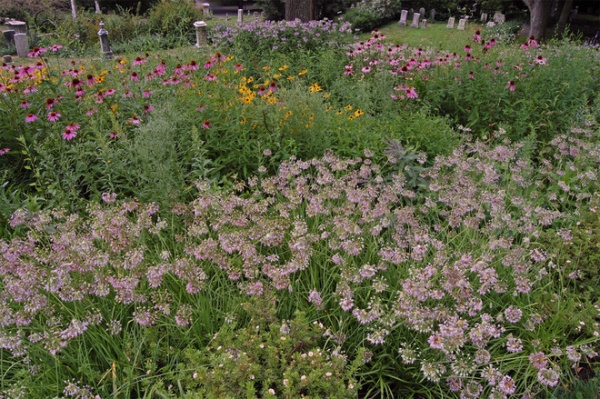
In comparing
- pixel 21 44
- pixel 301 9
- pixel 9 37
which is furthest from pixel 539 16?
pixel 9 37

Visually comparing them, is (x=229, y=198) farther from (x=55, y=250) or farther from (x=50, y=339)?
(x=50, y=339)

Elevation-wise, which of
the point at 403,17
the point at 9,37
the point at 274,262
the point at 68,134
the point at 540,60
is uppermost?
the point at 540,60

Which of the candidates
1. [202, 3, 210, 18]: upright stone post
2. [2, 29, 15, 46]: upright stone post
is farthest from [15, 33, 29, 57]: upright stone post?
[202, 3, 210, 18]: upright stone post

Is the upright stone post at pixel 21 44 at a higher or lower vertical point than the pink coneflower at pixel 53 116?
lower

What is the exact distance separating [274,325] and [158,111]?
2322mm

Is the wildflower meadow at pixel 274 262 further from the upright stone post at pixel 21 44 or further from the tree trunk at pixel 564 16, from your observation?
the tree trunk at pixel 564 16

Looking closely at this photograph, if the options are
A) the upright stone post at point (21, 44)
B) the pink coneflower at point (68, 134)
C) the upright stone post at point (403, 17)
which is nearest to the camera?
the pink coneflower at point (68, 134)

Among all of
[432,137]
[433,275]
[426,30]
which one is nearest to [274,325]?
[433,275]

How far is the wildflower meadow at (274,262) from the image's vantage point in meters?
2.28

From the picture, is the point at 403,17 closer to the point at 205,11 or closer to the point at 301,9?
the point at 301,9

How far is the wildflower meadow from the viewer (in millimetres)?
2281

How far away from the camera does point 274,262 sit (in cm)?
301

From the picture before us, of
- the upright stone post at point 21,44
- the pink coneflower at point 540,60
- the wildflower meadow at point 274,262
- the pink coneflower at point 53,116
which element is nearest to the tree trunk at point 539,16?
the pink coneflower at point 540,60

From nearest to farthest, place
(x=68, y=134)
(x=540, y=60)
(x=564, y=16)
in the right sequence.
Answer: (x=68, y=134), (x=540, y=60), (x=564, y=16)
